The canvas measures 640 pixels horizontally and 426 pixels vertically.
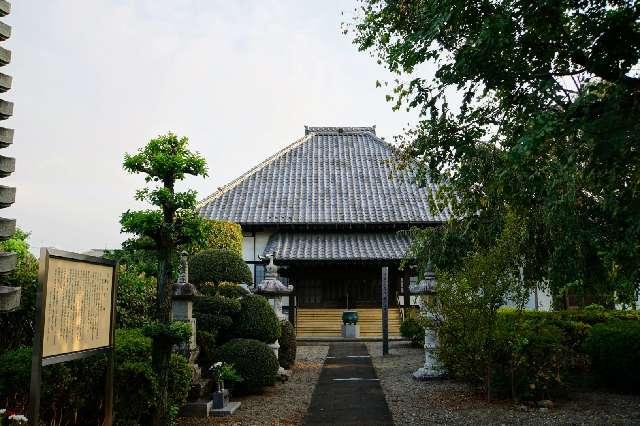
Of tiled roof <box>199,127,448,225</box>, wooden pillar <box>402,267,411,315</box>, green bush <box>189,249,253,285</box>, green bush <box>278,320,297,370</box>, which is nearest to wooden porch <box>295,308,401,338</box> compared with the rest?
wooden pillar <box>402,267,411,315</box>

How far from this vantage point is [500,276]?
9461mm

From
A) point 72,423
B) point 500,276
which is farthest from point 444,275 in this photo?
point 72,423

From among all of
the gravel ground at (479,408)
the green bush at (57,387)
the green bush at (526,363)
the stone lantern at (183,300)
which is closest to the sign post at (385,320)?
the gravel ground at (479,408)

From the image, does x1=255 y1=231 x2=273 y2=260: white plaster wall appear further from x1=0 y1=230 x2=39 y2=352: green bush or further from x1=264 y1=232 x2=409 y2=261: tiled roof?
x1=0 y1=230 x2=39 y2=352: green bush

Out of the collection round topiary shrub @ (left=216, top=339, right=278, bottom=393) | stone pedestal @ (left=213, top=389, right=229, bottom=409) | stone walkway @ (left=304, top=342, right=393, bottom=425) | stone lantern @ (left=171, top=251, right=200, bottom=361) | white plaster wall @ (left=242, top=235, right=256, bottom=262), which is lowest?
stone walkway @ (left=304, top=342, right=393, bottom=425)

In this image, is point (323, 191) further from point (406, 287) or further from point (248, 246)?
point (406, 287)

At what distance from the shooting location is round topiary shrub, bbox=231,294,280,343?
36.9ft

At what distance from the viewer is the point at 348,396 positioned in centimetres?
1064

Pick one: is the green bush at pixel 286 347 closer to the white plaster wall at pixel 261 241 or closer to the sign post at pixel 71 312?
the sign post at pixel 71 312

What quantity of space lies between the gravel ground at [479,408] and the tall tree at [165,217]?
Result: 3.82m

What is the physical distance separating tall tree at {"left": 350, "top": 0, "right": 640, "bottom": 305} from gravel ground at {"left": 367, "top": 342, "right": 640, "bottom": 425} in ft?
6.23

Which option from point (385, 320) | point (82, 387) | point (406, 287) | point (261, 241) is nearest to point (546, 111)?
point (82, 387)

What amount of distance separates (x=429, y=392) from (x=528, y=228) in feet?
12.1

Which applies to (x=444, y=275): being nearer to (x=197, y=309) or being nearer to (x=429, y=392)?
(x=429, y=392)
